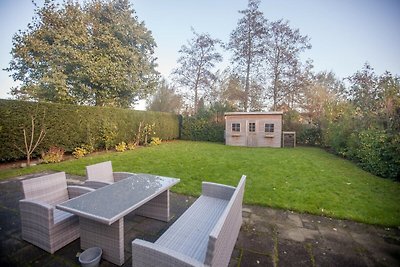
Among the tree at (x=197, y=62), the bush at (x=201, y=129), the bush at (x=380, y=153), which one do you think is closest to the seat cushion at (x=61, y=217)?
the bush at (x=380, y=153)

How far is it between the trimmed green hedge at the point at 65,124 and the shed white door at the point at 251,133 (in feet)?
26.9

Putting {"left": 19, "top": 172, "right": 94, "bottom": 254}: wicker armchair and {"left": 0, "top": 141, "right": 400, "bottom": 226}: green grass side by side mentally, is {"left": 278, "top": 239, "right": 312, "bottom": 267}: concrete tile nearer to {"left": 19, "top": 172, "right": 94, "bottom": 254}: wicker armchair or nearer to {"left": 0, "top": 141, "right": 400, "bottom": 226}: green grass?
{"left": 0, "top": 141, "right": 400, "bottom": 226}: green grass

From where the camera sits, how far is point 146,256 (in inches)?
62.8

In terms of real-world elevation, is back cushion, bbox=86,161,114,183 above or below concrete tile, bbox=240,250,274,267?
above

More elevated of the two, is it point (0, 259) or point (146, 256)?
point (146, 256)

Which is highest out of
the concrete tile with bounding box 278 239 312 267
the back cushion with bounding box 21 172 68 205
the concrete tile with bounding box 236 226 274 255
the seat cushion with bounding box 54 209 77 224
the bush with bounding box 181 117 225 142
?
the bush with bounding box 181 117 225 142

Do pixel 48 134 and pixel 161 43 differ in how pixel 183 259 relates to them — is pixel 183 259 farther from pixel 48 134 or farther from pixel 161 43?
pixel 161 43

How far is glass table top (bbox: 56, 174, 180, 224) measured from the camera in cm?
205

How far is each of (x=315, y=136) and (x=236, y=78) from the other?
10385 mm

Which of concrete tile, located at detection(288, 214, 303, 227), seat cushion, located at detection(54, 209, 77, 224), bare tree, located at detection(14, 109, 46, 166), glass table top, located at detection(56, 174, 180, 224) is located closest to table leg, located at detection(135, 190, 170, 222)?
glass table top, located at detection(56, 174, 180, 224)

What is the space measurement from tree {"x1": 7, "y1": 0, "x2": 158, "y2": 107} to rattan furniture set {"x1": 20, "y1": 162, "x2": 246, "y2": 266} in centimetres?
1240

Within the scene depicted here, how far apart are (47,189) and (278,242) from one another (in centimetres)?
377

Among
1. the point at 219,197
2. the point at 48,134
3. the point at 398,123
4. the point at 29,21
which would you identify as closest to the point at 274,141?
the point at 398,123

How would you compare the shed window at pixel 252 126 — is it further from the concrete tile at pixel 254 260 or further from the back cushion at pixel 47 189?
the back cushion at pixel 47 189
